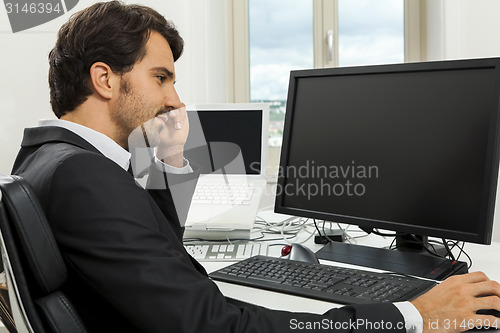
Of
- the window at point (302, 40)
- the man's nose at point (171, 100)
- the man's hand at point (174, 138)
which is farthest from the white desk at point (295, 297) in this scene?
the window at point (302, 40)

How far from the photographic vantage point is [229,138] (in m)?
1.80

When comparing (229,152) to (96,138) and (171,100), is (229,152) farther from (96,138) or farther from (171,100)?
(96,138)

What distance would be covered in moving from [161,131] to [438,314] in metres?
0.73

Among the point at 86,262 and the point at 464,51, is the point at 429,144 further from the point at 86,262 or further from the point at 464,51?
the point at 464,51

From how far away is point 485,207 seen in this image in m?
1.12

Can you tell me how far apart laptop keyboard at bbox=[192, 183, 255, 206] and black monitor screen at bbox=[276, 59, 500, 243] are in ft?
0.79

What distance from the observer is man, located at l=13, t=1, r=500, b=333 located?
0.76 metres

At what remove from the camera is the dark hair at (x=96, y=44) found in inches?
40.4

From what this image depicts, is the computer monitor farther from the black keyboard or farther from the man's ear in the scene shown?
the man's ear

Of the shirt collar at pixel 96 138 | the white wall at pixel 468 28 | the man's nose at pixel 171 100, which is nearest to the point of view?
the shirt collar at pixel 96 138

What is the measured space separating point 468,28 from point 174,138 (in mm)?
1981

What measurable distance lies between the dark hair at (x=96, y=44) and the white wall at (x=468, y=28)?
2.08 metres

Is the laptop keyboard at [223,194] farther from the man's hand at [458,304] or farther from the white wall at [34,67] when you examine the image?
the white wall at [34,67]

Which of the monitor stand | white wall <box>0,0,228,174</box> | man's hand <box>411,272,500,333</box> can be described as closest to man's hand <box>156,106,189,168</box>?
the monitor stand
